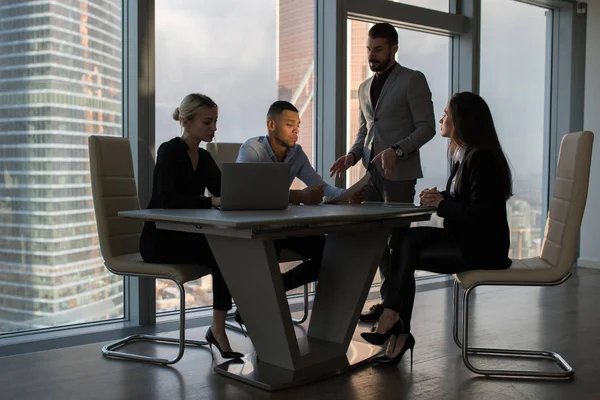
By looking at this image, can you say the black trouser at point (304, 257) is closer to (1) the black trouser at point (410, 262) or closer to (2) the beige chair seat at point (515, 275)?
(1) the black trouser at point (410, 262)

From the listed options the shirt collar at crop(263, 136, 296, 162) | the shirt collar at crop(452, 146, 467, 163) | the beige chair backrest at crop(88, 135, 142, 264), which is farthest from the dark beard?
the beige chair backrest at crop(88, 135, 142, 264)

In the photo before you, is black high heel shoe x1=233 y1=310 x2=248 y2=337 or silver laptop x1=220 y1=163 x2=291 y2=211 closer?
silver laptop x1=220 y1=163 x2=291 y2=211

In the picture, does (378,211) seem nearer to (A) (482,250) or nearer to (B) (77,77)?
(A) (482,250)

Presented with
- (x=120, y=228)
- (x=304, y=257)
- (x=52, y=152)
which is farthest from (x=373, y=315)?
(x=52, y=152)

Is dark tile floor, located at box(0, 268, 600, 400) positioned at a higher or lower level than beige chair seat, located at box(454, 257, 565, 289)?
lower

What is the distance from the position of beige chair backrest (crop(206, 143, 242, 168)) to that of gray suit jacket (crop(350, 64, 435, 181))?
2.31ft

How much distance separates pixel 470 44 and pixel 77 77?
3540 millimetres

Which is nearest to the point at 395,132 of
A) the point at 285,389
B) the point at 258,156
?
the point at 258,156

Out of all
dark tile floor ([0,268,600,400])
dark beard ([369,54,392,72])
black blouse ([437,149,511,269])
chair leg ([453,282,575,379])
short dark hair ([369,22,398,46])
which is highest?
short dark hair ([369,22,398,46])

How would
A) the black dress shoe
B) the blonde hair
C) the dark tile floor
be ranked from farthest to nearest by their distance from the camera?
the black dress shoe < the blonde hair < the dark tile floor

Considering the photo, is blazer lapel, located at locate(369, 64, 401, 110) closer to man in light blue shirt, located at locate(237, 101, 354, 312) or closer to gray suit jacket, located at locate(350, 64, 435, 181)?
gray suit jacket, located at locate(350, 64, 435, 181)

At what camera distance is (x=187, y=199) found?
122 inches

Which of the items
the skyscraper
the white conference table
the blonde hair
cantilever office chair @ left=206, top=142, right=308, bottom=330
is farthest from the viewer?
cantilever office chair @ left=206, top=142, right=308, bottom=330

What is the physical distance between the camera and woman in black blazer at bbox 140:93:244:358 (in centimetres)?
312
